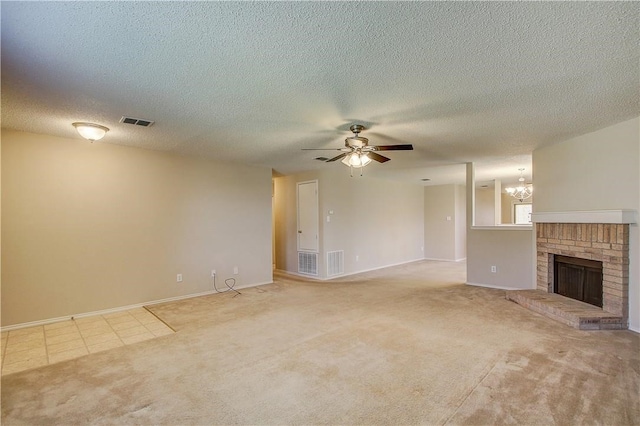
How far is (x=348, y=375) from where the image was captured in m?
2.52

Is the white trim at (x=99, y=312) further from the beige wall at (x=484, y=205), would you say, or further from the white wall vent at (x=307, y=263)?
the beige wall at (x=484, y=205)

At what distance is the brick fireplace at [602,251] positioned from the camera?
11.8 feet

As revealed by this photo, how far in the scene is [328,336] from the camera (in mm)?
3361

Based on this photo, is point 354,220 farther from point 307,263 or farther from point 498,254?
point 498,254

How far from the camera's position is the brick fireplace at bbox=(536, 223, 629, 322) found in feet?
11.8

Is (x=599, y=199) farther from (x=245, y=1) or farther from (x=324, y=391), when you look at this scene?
(x=245, y=1)

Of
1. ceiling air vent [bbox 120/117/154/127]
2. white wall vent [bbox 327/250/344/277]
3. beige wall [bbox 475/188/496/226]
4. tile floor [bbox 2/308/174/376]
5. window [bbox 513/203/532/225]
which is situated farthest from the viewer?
window [bbox 513/203/532/225]

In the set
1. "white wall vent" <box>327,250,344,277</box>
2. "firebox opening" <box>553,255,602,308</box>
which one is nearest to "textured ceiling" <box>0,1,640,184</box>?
"firebox opening" <box>553,255,602,308</box>

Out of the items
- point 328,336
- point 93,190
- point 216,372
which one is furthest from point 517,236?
point 93,190

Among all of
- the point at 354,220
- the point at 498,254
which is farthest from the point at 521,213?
the point at 354,220

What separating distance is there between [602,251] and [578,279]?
Result: 697 millimetres

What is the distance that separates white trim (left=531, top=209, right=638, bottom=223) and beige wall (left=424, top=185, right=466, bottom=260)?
417 centimetres

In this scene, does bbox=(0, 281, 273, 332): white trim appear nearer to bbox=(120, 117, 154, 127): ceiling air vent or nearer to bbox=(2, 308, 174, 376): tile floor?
bbox=(2, 308, 174, 376): tile floor

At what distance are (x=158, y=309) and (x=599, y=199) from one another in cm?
603
